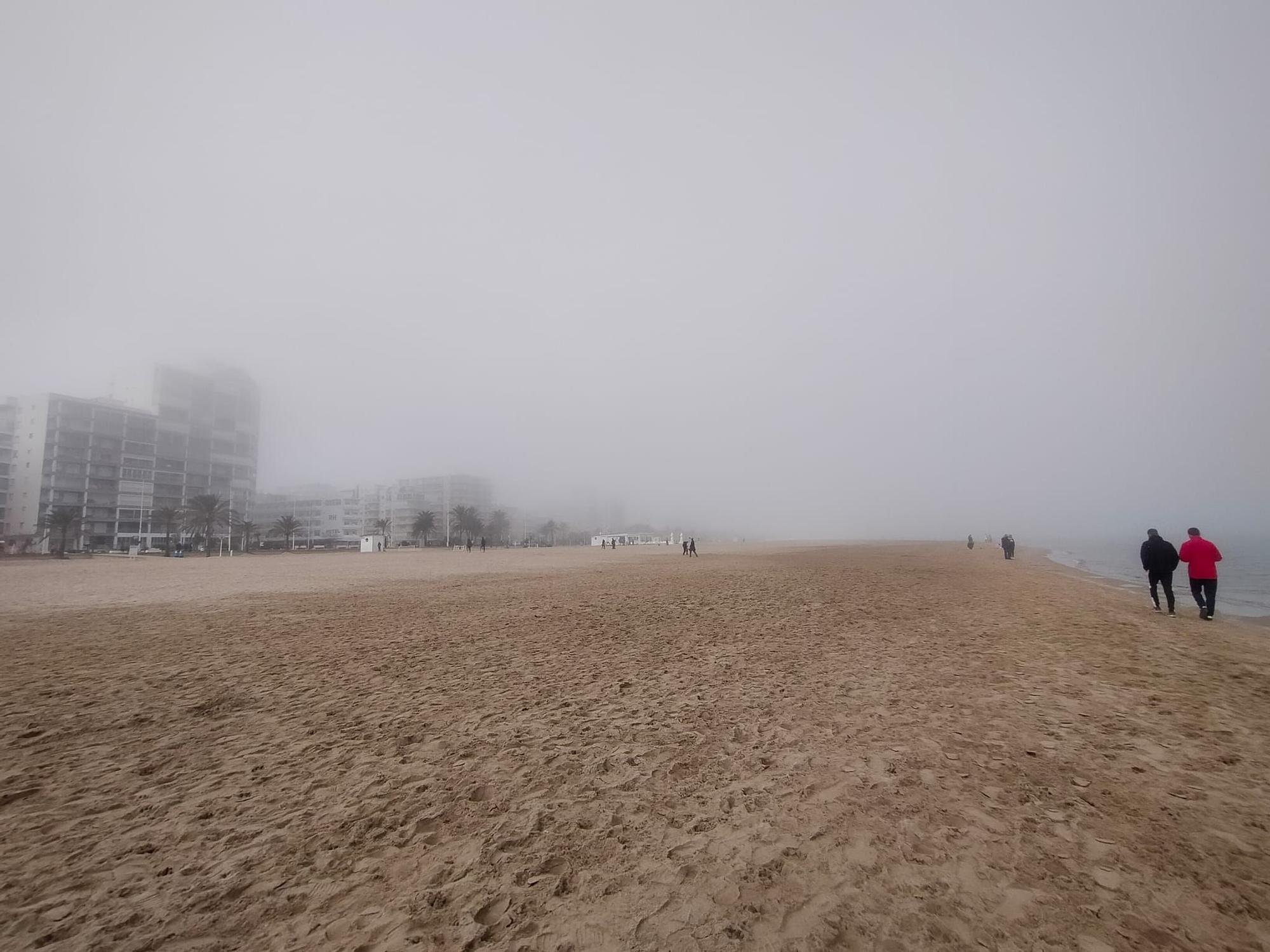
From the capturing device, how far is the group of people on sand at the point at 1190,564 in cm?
1348

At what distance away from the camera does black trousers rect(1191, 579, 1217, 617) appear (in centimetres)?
1378

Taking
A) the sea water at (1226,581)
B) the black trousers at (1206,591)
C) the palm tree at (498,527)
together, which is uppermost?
the palm tree at (498,527)

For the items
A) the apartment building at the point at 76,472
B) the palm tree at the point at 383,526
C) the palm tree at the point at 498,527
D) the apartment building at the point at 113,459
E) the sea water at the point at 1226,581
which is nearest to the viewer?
the sea water at the point at 1226,581

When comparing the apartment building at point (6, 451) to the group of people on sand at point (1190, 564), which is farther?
the apartment building at point (6, 451)

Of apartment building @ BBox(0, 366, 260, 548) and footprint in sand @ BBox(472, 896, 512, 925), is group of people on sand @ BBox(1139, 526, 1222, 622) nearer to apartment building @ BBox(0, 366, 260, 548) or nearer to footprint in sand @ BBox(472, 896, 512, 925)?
footprint in sand @ BBox(472, 896, 512, 925)

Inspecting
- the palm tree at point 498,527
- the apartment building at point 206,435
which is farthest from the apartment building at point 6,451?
the palm tree at point 498,527

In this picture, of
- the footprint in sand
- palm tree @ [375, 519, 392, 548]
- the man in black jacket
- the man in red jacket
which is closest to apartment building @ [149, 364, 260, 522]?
palm tree @ [375, 519, 392, 548]

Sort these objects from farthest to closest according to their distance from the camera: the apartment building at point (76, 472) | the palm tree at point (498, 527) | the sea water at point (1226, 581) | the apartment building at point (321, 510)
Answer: the apartment building at point (321, 510)
the palm tree at point (498, 527)
the apartment building at point (76, 472)
the sea water at point (1226, 581)

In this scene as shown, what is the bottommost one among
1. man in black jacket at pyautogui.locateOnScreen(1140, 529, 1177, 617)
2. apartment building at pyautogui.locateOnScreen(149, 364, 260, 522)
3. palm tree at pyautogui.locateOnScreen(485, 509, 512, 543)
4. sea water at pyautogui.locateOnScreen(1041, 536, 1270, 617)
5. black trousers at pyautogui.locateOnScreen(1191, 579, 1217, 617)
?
sea water at pyautogui.locateOnScreen(1041, 536, 1270, 617)

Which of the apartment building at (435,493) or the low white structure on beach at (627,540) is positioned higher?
the apartment building at (435,493)

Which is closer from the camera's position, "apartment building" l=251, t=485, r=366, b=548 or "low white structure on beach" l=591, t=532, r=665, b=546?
"low white structure on beach" l=591, t=532, r=665, b=546

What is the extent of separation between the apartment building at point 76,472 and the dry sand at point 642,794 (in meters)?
135

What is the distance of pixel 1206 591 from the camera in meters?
13.9

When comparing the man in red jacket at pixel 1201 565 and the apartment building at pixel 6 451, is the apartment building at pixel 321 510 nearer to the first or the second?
the apartment building at pixel 6 451
